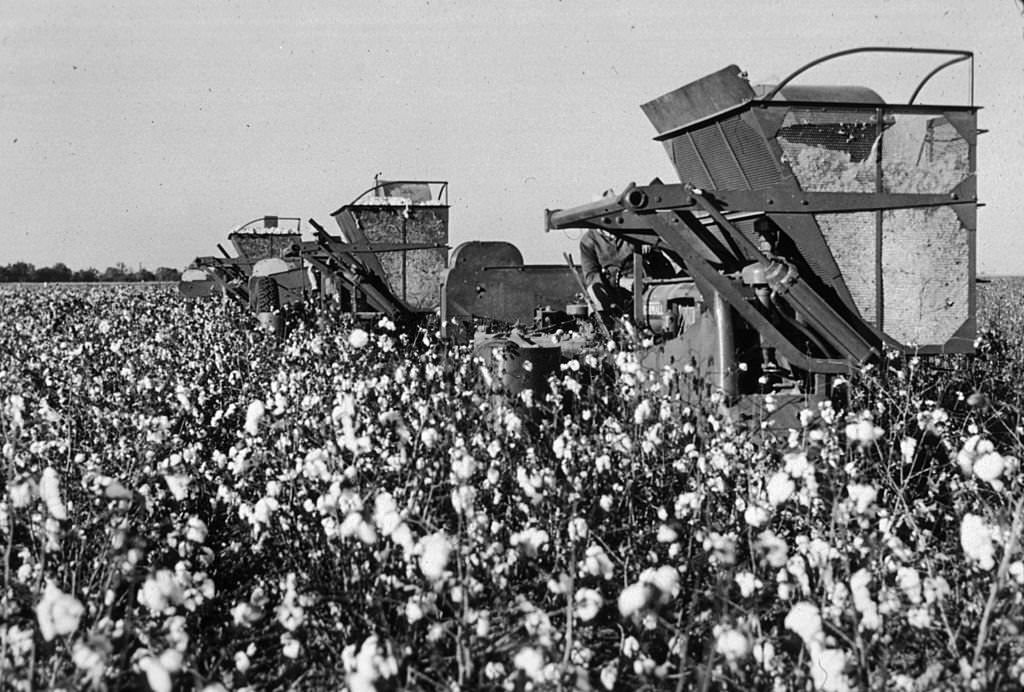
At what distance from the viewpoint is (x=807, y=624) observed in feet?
8.18

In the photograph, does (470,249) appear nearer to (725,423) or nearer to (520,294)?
(520,294)

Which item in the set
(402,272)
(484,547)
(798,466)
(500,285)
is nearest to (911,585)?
(798,466)

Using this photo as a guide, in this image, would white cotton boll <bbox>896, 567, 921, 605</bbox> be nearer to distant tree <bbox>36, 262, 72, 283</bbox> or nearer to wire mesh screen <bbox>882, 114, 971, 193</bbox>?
wire mesh screen <bbox>882, 114, 971, 193</bbox>

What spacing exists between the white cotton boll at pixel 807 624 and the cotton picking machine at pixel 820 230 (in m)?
3.08

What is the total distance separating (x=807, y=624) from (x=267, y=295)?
12.6 m

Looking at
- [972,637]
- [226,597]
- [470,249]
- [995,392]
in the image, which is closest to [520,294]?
[470,249]

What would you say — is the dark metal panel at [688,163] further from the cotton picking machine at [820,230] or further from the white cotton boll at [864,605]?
the white cotton boll at [864,605]

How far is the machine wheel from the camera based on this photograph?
14.2 m

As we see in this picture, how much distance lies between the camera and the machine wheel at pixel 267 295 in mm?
14203

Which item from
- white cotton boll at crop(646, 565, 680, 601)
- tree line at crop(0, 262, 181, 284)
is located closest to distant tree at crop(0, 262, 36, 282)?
tree line at crop(0, 262, 181, 284)

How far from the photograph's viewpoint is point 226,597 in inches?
164

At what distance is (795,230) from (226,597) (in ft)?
12.6

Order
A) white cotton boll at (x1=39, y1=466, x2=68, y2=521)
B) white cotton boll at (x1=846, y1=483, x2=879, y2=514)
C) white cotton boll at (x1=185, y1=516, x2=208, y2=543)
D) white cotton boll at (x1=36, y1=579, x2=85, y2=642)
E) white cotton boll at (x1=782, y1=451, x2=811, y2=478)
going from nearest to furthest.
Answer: white cotton boll at (x1=36, y1=579, x2=85, y2=642) < white cotton boll at (x1=39, y1=466, x2=68, y2=521) < white cotton boll at (x1=846, y1=483, x2=879, y2=514) < white cotton boll at (x1=185, y1=516, x2=208, y2=543) < white cotton boll at (x1=782, y1=451, x2=811, y2=478)

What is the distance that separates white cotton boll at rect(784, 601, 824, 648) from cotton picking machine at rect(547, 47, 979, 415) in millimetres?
3076
